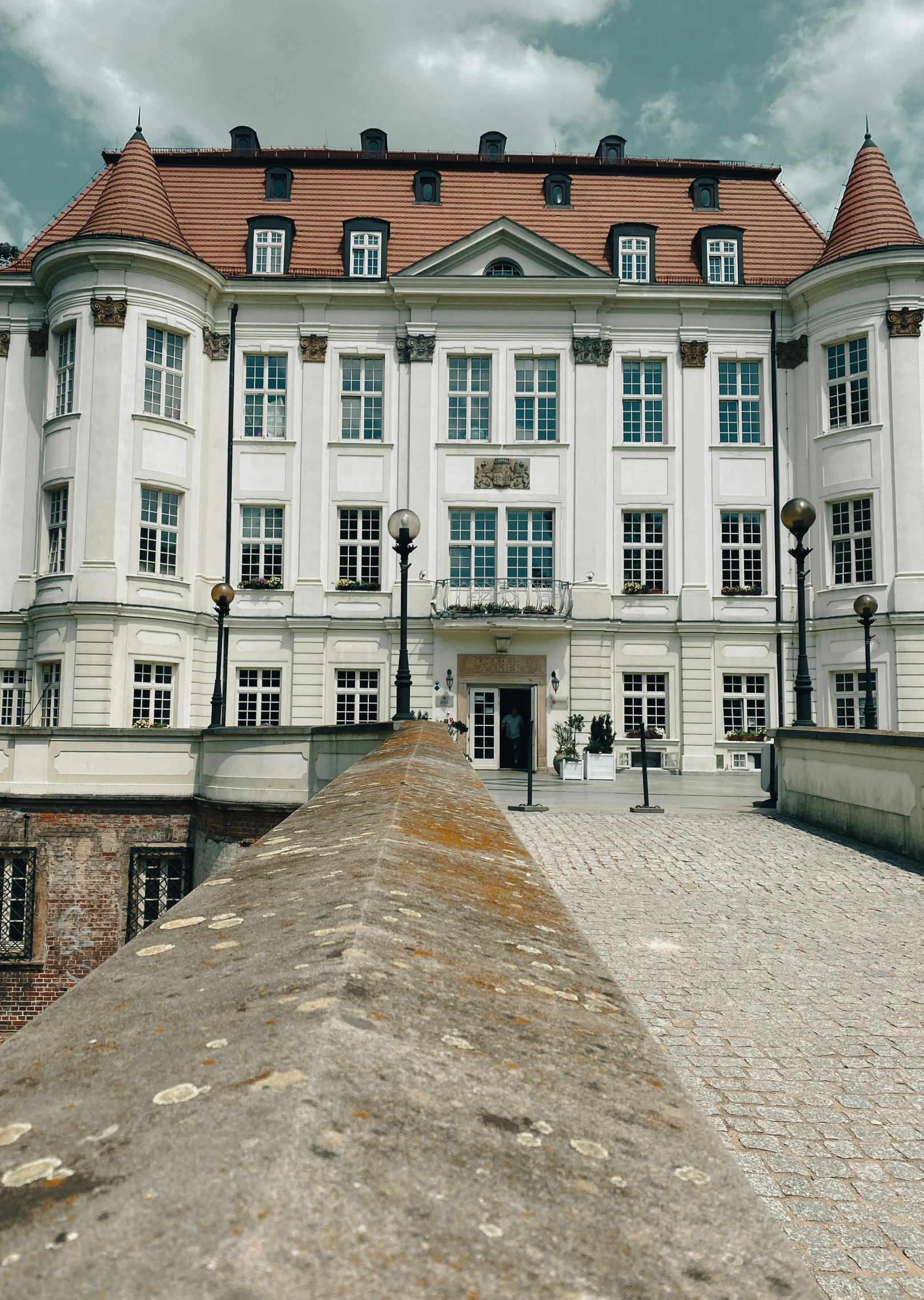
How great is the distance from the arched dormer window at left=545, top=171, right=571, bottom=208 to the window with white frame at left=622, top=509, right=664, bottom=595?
11.9m

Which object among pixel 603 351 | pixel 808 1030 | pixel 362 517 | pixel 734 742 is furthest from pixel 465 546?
pixel 808 1030

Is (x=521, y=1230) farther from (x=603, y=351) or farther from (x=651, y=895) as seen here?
(x=603, y=351)

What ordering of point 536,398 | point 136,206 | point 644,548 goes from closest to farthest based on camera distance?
1. point 136,206
2. point 644,548
3. point 536,398

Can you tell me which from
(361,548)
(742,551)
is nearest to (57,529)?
(361,548)

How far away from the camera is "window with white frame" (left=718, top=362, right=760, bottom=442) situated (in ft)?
108

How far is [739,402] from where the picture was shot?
33.0 m

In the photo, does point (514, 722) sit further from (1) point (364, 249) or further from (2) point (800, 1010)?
(2) point (800, 1010)

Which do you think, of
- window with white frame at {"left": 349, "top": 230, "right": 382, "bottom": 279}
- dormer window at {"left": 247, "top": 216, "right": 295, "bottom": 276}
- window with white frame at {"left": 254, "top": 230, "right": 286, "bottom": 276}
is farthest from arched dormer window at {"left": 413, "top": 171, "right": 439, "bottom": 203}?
window with white frame at {"left": 254, "top": 230, "right": 286, "bottom": 276}

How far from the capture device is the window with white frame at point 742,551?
107ft

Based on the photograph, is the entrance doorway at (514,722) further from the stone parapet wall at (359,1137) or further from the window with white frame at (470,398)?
the stone parapet wall at (359,1137)

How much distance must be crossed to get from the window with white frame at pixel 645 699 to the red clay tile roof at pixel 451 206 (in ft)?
42.9

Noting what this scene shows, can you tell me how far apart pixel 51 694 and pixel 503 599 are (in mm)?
13722

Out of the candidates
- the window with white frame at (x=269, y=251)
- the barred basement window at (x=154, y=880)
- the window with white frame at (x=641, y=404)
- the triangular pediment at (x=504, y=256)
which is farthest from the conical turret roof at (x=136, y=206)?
the barred basement window at (x=154, y=880)

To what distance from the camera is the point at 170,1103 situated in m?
1.05
